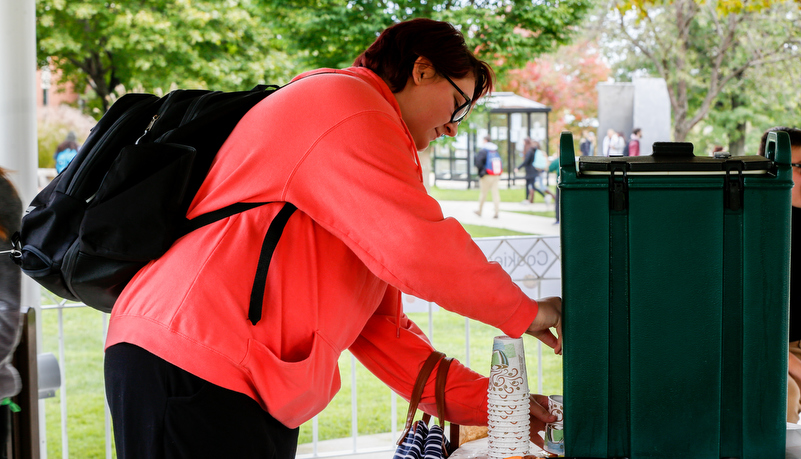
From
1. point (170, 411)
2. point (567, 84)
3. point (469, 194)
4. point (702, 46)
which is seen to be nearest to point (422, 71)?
point (170, 411)

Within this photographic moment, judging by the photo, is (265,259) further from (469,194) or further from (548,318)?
(469,194)

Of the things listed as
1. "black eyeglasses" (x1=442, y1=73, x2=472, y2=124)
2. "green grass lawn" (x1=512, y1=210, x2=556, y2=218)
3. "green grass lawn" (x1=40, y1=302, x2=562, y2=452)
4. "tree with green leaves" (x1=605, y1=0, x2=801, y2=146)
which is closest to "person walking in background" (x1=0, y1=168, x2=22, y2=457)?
"black eyeglasses" (x1=442, y1=73, x2=472, y2=124)

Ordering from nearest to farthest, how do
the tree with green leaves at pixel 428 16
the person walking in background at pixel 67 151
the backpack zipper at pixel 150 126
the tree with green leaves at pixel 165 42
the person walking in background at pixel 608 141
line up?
the backpack zipper at pixel 150 126
the tree with green leaves at pixel 428 16
the person walking in background at pixel 67 151
the tree with green leaves at pixel 165 42
the person walking in background at pixel 608 141

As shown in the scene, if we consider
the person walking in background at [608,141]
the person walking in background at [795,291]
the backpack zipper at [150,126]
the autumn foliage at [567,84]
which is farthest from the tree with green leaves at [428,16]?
the autumn foliage at [567,84]

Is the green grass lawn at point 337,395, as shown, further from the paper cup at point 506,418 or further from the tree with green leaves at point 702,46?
the tree with green leaves at point 702,46

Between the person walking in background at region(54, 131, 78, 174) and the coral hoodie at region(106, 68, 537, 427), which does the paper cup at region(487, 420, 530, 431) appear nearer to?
the coral hoodie at region(106, 68, 537, 427)

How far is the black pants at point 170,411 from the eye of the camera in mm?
1289

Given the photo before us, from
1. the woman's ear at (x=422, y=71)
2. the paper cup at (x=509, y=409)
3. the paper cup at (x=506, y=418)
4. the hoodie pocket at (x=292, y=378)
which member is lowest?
the paper cup at (x=506, y=418)

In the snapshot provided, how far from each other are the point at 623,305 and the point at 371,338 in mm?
659

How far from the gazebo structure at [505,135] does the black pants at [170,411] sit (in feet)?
49.1

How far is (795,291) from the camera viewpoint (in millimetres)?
2953

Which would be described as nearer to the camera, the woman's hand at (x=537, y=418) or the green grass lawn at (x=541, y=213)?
the woman's hand at (x=537, y=418)

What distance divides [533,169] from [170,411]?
48.9 ft

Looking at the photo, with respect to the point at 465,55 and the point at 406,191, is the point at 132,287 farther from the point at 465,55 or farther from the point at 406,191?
the point at 465,55
